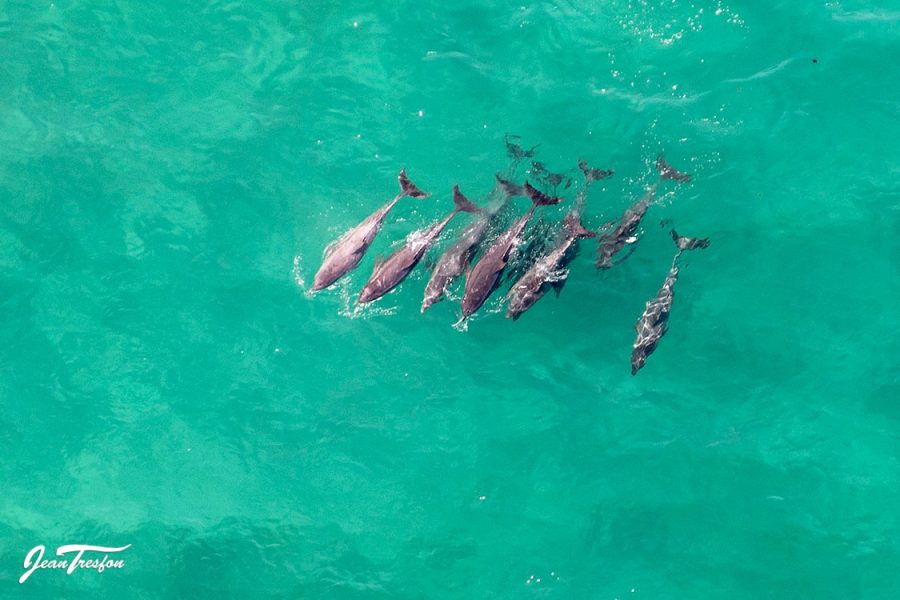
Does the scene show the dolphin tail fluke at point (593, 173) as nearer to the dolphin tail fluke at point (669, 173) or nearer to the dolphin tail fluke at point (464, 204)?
the dolphin tail fluke at point (669, 173)

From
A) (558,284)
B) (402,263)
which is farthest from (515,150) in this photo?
(402,263)

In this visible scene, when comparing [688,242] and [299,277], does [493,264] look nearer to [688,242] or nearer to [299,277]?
[688,242]

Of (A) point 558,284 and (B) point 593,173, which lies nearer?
(A) point 558,284

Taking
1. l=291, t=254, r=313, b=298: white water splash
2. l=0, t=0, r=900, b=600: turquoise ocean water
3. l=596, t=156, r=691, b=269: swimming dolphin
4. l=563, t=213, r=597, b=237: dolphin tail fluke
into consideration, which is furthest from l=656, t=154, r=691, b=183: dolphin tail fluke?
l=291, t=254, r=313, b=298: white water splash

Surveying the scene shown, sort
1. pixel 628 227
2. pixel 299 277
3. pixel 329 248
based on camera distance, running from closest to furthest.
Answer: pixel 628 227
pixel 329 248
pixel 299 277

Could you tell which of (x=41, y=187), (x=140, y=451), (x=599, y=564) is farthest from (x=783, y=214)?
(x=41, y=187)

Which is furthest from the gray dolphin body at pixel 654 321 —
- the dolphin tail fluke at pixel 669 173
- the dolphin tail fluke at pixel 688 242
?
the dolphin tail fluke at pixel 669 173
